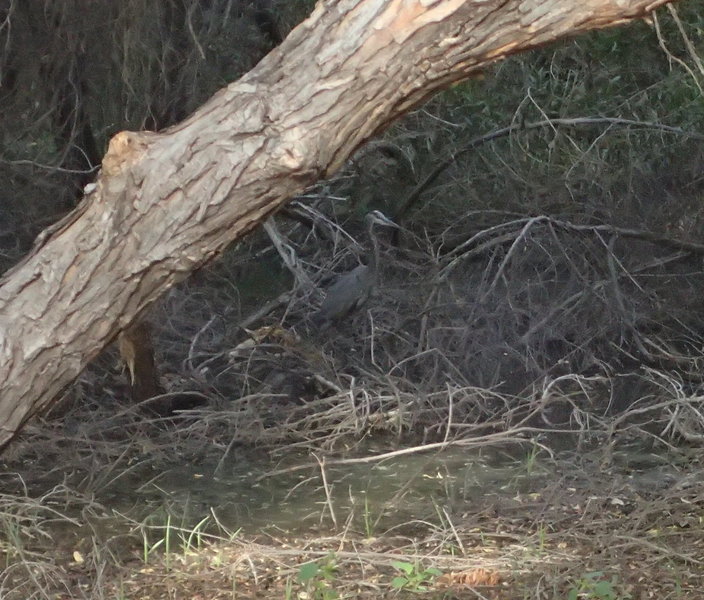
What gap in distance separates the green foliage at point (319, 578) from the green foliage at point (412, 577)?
0.20m

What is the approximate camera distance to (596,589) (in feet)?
11.3

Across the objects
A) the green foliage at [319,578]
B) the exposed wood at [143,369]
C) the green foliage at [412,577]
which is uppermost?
the exposed wood at [143,369]

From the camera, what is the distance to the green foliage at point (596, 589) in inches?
135

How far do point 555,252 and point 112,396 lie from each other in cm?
263

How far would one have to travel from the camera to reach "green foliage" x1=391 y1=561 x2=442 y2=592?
3539 millimetres

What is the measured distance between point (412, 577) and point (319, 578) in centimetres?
30

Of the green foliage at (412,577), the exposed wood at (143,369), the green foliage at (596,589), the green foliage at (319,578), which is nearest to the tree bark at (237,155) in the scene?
the green foliage at (319,578)

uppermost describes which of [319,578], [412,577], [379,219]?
[319,578]

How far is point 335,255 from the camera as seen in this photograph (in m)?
7.49

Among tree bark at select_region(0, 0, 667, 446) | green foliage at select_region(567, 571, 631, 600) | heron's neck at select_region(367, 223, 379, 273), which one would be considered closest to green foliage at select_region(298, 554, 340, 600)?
green foliage at select_region(567, 571, 631, 600)

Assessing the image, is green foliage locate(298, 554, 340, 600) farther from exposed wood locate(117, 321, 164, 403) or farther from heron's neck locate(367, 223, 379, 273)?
heron's neck locate(367, 223, 379, 273)

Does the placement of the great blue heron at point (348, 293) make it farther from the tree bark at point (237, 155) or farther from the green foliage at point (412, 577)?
the tree bark at point (237, 155)

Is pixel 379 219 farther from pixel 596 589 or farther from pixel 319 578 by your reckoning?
pixel 596 589

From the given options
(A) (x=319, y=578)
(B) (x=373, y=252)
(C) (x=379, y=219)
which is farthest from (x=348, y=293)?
(A) (x=319, y=578)
